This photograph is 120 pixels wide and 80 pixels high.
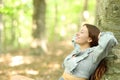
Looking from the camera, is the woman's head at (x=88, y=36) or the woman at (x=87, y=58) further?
the woman's head at (x=88, y=36)

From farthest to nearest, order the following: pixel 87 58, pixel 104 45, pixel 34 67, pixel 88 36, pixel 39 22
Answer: pixel 39 22 < pixel 34 67 < pixel 88 36 < pixel 87 58 < pixel 104 45

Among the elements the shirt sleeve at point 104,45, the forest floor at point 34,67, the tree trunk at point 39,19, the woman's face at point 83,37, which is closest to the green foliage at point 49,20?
the tree trunk at point 39,19

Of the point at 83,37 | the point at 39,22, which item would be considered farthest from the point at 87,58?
the point at 39,22

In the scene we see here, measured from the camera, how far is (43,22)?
46.5 ft

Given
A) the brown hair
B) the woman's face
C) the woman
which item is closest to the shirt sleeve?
the woman

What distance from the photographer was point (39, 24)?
14.2 meters

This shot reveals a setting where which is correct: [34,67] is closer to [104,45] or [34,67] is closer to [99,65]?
[99,65]

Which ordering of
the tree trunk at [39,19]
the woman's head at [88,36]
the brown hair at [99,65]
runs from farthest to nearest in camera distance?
the tree trunk at [39,19]
the woman's head at [88,36]
the brown hair at [99,65]

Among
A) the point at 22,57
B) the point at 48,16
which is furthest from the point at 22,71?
the point at 48,16

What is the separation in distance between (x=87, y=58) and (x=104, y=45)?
0.46 m

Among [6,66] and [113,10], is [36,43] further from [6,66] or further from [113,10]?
[113,10]

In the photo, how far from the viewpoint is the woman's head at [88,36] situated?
466cm

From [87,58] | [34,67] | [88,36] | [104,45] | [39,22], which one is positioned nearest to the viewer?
[104,45]

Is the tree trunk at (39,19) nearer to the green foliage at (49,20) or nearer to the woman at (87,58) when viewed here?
the green foliage at (49,20)
